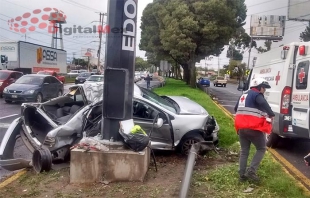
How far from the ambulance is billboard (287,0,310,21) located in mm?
23832

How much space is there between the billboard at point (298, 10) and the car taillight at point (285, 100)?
81.3 ft

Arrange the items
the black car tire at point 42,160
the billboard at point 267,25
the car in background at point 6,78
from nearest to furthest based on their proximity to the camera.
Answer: the black car tire at point 42,160
the car in background at point 6,78
the billboard at point 267,25

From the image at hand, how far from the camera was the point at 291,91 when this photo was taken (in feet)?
25.4

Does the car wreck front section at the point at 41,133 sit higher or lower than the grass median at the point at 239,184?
higher

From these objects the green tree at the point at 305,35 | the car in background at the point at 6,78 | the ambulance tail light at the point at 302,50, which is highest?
the green tree at the point at 305,35

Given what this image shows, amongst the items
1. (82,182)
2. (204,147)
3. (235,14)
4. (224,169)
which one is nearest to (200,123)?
(204,147)

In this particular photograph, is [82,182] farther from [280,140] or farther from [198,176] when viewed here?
[280,140]

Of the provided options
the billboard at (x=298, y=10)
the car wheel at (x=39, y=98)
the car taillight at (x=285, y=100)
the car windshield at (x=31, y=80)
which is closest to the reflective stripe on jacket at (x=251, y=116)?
the car taillight at (x=285, y=100)

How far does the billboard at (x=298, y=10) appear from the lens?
30.1 m

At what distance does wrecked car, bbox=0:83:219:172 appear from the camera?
22.6 ft

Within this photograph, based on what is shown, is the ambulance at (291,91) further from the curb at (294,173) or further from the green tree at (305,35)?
the green tree at (305,35)

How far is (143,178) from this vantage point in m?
6.01

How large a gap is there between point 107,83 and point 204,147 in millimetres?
2499

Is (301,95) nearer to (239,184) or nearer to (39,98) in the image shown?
(239,184)
